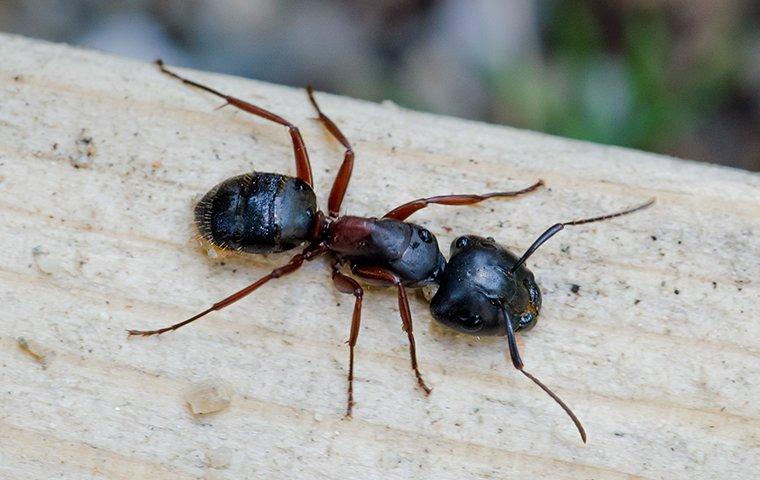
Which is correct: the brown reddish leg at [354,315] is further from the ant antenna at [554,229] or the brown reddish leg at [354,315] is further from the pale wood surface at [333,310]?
the ant antenna at [554,229]

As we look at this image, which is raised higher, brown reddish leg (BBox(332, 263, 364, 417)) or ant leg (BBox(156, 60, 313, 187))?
ant leg (BBox(156, 60, 313, 187))

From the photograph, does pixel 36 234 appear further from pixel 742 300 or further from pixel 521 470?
pixel 742 300

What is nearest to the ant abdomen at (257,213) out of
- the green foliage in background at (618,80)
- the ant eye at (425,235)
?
the ant eye at (425,235)

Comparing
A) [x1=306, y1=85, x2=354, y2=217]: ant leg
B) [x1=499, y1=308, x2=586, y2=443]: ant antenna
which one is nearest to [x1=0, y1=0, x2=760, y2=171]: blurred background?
[x1=306, y1=85, x2=354, y2=217]: ant leg

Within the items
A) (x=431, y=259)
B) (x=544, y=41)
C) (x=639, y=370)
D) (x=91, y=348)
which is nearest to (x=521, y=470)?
(x=639, y=370)

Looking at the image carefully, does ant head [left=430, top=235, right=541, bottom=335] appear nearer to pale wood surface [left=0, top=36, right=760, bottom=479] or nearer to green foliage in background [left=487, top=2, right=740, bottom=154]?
pale wood surface [left=0, top=36, right=760, bottom=479]

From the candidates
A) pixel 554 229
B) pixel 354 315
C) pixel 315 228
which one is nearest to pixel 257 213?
pixel 315 228

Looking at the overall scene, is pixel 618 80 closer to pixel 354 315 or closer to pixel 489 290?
pixel 489 290
